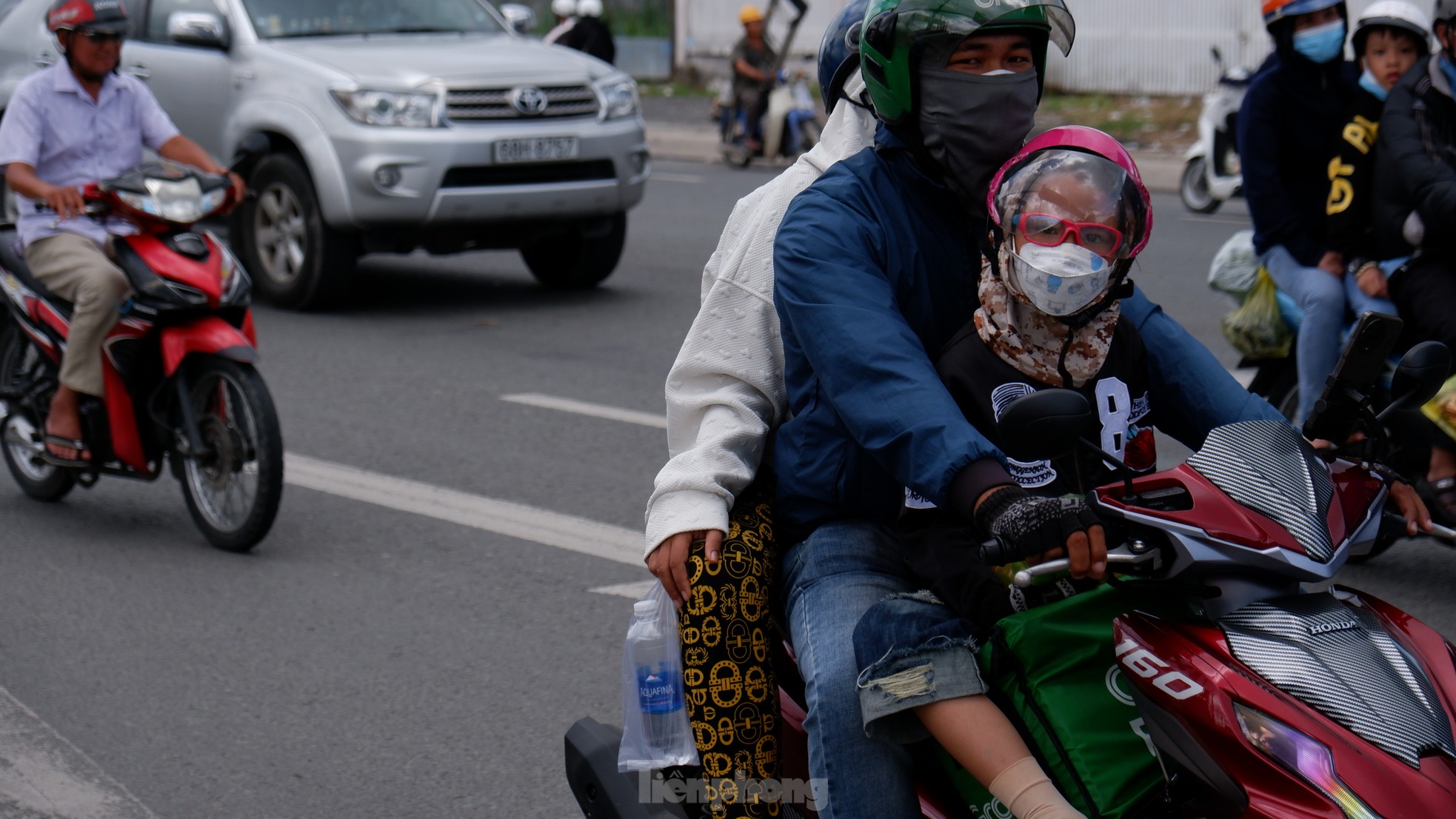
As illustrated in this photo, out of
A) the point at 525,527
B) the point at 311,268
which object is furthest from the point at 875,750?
the point at 311,268

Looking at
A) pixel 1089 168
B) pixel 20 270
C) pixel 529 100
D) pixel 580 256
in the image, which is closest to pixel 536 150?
pixel 529 100

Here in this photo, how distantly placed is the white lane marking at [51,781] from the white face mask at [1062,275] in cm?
234

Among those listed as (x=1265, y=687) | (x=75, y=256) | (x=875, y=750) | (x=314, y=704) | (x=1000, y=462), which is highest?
(x=1000, y=462)

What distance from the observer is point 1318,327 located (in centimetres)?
532

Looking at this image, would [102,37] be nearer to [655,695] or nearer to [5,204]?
[655,695]

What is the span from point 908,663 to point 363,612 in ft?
9.72

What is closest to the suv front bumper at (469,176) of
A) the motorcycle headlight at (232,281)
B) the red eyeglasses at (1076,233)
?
the motorcycle headlight at (232,281)

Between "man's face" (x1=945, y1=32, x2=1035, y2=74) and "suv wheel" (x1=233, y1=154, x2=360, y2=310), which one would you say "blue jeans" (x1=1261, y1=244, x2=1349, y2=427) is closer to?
"man's face" (x1=945, y1=32, x2=1035, y2=74)

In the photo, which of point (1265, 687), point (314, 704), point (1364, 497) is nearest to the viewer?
point (1265, 687)

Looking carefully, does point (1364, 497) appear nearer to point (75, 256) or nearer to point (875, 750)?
point (875, 750)

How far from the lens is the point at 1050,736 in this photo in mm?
2262

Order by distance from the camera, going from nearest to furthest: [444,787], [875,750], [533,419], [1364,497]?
[1364,497], [875,750], [444,787], [533,419]

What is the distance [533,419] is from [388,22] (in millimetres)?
4281

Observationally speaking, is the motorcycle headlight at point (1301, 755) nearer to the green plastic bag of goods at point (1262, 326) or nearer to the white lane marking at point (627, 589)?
the white lane marking at point (627, 589)
